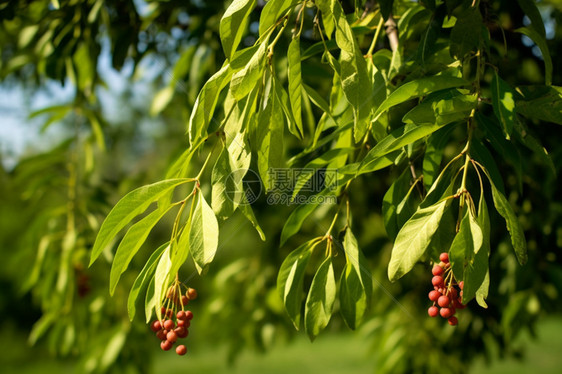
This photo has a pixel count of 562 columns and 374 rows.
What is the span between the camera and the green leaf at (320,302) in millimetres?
768

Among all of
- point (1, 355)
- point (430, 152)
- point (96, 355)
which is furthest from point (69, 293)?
point (1, 355)

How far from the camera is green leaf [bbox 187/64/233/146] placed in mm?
699

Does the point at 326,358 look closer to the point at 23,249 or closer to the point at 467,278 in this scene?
the point at 23,249

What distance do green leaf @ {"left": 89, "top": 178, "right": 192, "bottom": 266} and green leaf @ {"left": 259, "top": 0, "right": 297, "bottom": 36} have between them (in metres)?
0.24

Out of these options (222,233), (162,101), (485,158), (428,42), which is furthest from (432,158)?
(162,101)

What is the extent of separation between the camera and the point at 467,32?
0.72 meters

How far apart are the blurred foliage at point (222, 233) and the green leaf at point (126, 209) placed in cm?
57

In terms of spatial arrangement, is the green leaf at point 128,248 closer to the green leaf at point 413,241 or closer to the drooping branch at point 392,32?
the green leaf at point 413,241

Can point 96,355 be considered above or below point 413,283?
above

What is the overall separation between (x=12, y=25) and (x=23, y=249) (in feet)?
3.75

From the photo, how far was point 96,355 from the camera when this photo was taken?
1890 mm

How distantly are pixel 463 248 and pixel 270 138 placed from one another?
28 centimetres

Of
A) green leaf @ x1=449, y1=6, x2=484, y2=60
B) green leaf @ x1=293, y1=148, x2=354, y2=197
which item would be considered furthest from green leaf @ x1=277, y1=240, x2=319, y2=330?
green leaf @ x1=449, y1=6, x2=484, y2=60

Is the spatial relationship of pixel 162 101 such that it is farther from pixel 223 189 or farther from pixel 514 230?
pixel 514 230
